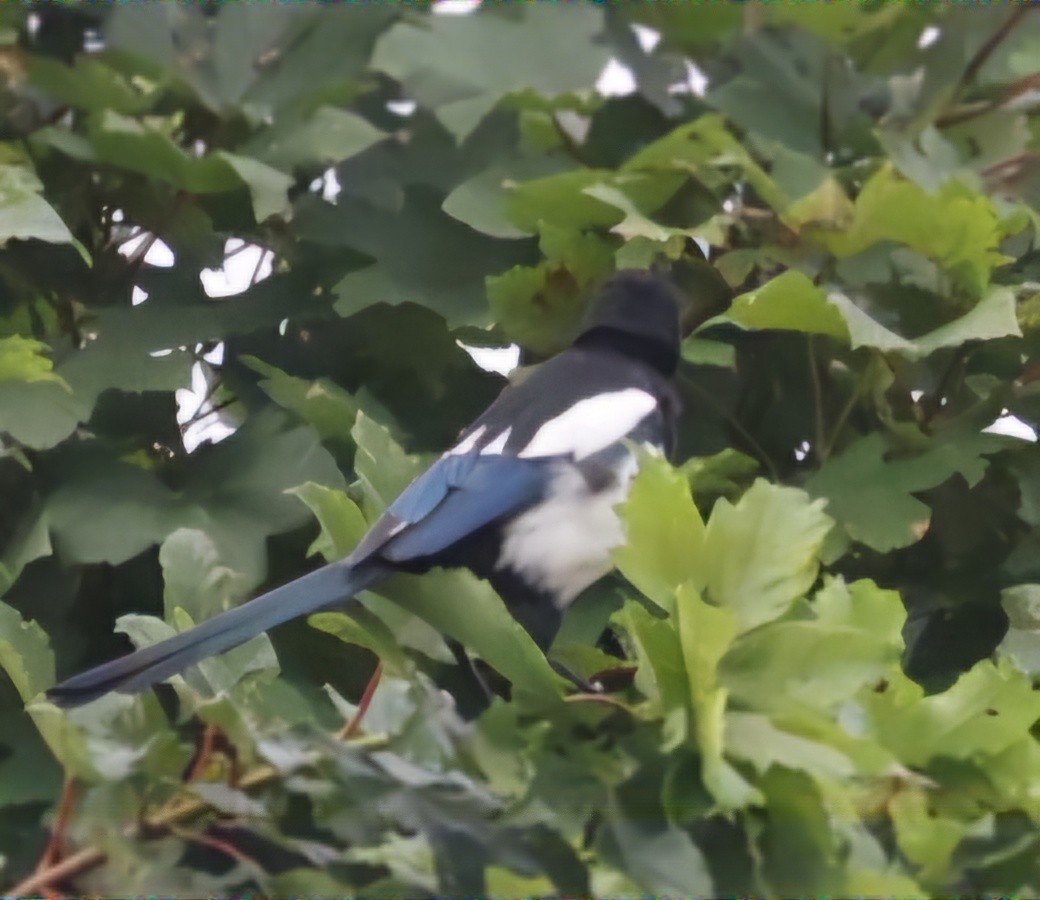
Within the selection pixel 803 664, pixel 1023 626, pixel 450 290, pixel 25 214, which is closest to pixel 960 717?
pixel 803 664

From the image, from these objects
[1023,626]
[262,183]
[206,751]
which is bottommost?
[1023,626]

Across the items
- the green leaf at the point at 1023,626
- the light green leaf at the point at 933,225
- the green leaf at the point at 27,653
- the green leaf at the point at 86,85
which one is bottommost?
the green leaf at the point at 1023,626

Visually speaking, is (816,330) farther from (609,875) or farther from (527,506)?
(609,875)

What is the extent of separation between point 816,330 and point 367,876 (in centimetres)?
40

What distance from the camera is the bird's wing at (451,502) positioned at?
592mm

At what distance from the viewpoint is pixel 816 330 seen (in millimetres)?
680

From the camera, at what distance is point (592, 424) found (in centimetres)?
77

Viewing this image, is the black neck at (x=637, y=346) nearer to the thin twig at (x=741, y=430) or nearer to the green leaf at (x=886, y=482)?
the thin twig at (x=741, y=430)

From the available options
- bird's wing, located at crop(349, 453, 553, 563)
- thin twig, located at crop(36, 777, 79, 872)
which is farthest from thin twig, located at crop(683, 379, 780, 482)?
thin twig, located at crop(36, 777, 79, 872)

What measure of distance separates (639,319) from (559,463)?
0.10 metres

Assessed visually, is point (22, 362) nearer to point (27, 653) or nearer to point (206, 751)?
point (27, 653)

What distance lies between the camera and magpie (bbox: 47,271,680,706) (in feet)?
2.25

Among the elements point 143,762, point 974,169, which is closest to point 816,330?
point 974,169

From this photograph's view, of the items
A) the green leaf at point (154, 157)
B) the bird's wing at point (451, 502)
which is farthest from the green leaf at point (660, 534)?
the green leaf at point (154, 157)
